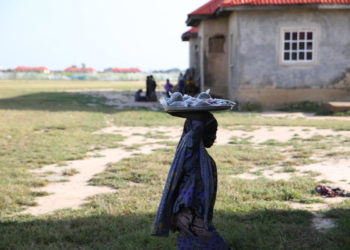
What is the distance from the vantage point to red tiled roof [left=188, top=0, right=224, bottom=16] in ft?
62.0

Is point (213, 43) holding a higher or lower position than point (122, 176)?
higher

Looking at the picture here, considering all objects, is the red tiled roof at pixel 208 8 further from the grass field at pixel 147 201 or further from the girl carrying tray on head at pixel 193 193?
the girl carrying tray on head at pixel 193 193

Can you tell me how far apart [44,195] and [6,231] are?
53.9 inches

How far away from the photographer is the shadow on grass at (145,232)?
4074 millimetres

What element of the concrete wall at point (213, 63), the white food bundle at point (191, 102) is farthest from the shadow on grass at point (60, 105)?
the white food bundle at point (191, 102)

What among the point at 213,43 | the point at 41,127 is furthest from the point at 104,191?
the point at 213,43

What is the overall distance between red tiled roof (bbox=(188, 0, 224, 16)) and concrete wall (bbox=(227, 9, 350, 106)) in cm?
265

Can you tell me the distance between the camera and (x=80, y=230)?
4465mm

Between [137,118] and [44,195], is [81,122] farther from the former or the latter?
[44,195]

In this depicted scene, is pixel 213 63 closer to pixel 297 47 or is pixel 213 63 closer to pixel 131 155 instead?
pixel 297 47

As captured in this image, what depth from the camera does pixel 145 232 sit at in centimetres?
433

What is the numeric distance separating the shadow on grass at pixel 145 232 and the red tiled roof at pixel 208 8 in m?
15.0

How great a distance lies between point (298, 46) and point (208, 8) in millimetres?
4986

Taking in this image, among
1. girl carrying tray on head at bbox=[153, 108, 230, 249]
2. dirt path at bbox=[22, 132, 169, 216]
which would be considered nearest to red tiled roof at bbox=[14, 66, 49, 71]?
dirt path at bbox=[22, 132, 169, 216]
